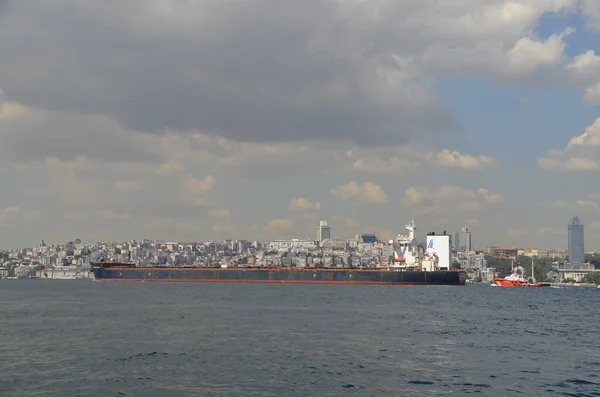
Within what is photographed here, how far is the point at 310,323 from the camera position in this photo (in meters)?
69.6

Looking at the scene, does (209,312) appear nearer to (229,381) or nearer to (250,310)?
(250,310)

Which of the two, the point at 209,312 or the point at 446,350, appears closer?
the point at 446,350

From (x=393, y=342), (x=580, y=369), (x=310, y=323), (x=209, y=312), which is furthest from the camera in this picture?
(x=209, y=312)

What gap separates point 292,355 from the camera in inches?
1853

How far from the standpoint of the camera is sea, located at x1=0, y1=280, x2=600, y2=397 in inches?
1439

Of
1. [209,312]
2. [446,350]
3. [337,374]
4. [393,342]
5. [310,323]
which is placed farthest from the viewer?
[209,312]

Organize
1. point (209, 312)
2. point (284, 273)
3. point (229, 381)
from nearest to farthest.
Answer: point (229, 381) < point (209, 312) < point (284, 273)

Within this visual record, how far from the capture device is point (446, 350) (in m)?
50.8

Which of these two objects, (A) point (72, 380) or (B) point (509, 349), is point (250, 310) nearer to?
(B) point (509, 349)

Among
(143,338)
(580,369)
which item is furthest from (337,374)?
(143,338)

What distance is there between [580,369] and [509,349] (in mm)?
8460

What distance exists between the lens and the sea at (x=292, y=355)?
36.6 m

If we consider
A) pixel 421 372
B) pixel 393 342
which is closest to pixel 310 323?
pixel 393 342

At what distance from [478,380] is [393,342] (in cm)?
1575
